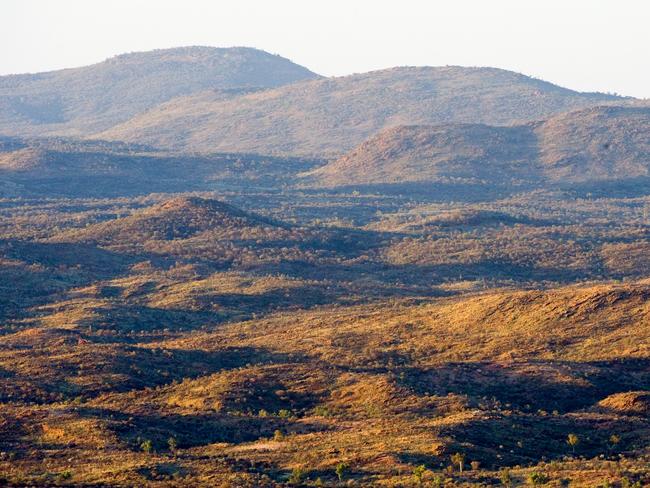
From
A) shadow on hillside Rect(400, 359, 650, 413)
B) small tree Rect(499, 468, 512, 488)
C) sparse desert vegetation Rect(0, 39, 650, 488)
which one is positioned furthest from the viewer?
shadow on hillside Rect(400, 359, 650, 413)

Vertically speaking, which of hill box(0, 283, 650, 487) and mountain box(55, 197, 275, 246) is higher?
mountain box(55, 197, 275, 246)

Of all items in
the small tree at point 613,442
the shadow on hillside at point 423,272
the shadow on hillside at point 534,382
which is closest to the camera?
the small tree at point 613,442

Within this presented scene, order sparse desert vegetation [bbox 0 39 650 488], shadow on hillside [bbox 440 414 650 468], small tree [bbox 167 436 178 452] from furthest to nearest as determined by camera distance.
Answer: small tree [bbox 167 436 178 452]
shadow on hillside [bbox 440 414 650 468]
sparse desert vegetation [bbox 0 39 650 488]

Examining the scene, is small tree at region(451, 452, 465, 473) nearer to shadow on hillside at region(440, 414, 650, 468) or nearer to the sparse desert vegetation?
the sparse desert vegetation

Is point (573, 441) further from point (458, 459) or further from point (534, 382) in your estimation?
point (534, 382)

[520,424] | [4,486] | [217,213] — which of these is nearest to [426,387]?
[520,424]

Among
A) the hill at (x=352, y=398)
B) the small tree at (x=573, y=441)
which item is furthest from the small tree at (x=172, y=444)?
the small tree at (x=573, y=441)

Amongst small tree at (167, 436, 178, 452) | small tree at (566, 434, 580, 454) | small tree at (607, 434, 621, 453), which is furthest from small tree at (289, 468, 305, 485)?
small tree at (607, 434, 621, 453)

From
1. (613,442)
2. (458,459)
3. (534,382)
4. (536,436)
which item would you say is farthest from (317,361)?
(458,459)

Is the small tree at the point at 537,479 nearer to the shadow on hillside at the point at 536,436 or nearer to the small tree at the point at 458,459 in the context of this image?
the small tree at the point at 458,459
